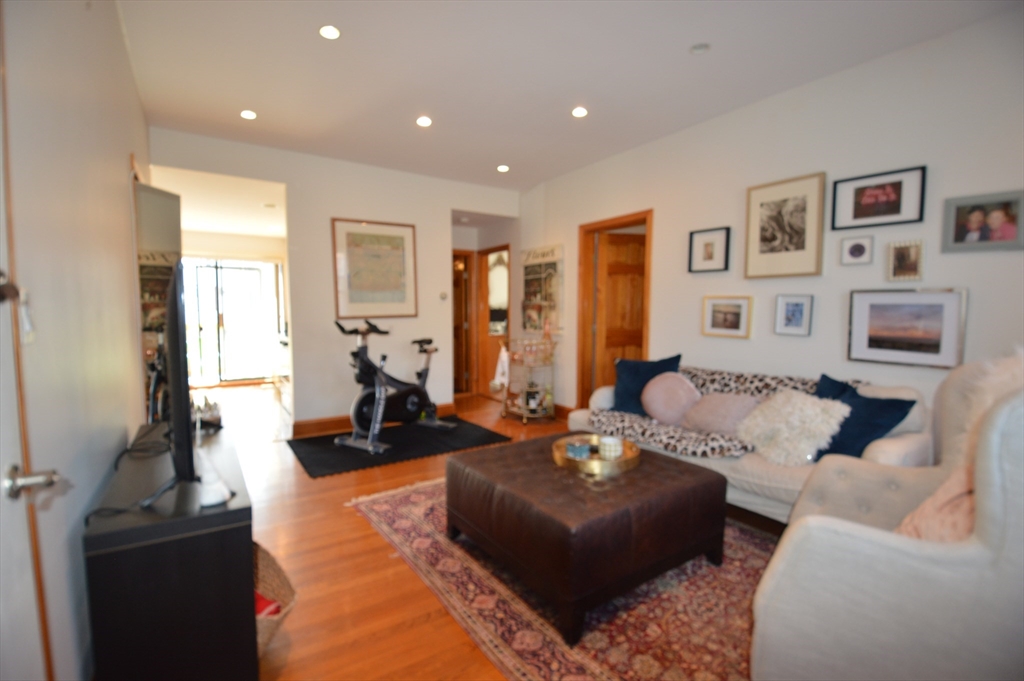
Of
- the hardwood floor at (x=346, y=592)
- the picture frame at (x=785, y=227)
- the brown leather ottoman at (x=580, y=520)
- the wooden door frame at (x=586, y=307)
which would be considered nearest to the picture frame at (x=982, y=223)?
the picture frame at (x=785, y=227)

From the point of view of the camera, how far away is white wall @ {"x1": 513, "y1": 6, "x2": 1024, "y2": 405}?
95.0 inches

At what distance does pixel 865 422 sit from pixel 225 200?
6.33 meters

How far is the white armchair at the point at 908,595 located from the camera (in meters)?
0.93

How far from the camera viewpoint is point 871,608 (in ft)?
3.46

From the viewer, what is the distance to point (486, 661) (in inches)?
65.9

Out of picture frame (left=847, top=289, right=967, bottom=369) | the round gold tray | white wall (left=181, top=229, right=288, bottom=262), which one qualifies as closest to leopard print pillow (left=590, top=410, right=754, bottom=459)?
the round gold tray

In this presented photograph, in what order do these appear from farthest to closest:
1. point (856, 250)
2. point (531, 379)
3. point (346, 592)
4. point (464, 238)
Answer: point (464, 238)
point (531, 379)
point (856, 250)
point (346, 592)

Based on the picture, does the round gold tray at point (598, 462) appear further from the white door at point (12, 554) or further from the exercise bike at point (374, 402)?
the exercise bike at point (374, 402)

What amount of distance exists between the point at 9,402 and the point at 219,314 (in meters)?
8.34

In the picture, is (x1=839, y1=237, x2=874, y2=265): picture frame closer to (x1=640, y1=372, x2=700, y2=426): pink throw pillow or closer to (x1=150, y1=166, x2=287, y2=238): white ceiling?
(x1=640, y1=372, x2=700, y2=426): pink throw pillow

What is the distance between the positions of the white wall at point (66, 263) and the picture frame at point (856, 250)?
12.5 feet

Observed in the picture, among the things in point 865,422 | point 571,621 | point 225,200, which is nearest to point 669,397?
point 865,422

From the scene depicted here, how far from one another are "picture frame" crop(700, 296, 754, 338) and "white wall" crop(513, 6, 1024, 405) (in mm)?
67

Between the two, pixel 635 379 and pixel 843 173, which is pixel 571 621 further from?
pixel 843 173
